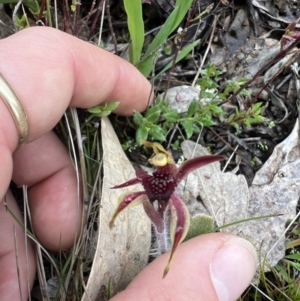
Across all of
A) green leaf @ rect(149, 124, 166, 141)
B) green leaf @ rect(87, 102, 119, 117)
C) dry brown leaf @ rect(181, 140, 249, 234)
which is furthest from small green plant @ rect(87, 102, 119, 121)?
dry brown leaf @ rect(181, 140, 249, 234)

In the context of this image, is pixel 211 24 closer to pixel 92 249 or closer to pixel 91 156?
pixel 91 156

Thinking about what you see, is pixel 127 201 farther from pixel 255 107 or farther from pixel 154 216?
pixel 255 107

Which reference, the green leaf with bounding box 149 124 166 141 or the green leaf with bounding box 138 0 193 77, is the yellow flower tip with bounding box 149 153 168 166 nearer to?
the green leaf with bounding box 149 124 166 141

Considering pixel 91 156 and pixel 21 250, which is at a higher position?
pixel 91 156

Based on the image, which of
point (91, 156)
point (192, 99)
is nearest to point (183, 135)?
point (192, 99)

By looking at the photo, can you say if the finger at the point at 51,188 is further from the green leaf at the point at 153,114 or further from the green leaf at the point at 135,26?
the green leaf at the point at 135,26

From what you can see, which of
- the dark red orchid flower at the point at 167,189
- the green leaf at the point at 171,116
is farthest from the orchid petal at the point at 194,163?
the green leaf at the point at 171,116
